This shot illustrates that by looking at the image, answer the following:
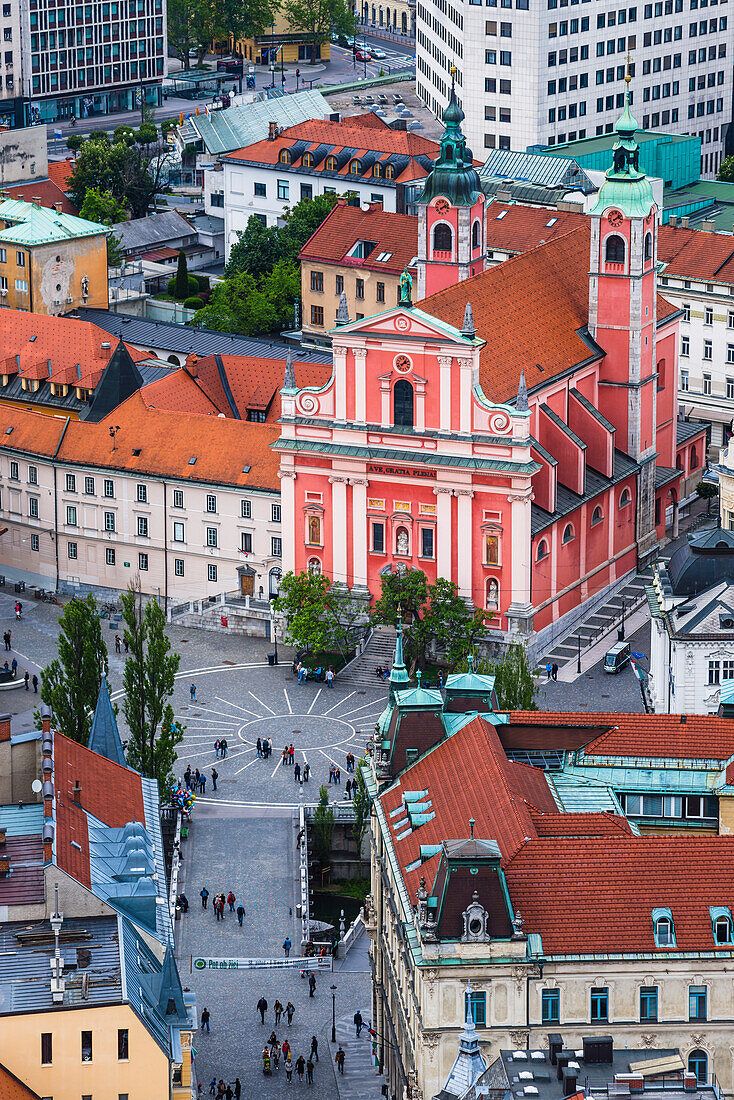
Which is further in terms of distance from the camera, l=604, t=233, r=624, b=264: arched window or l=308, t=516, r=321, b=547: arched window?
l=604, t=233, r=624, b=264: arched window

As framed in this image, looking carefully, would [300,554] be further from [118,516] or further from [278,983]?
[278,983]

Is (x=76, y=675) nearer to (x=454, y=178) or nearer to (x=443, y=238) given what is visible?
(x=443, y=238)

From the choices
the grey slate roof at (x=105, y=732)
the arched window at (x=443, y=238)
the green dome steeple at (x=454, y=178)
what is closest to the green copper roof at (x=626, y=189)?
the green dome steeple at (x=454, y=178)

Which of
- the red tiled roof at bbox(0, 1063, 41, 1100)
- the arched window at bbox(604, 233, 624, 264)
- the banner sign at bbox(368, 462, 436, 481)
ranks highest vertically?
the arched window at bbox(604, 233, 624, 264)

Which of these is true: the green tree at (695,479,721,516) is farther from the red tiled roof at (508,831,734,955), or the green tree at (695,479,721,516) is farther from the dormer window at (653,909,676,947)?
the dormer window at (653,909,676,947)

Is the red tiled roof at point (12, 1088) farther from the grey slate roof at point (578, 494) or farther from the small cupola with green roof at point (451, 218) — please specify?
the small cupola with green roof at point (451, 218)

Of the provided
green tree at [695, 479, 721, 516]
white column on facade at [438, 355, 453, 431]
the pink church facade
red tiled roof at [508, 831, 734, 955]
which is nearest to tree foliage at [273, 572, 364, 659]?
the pink church facade
